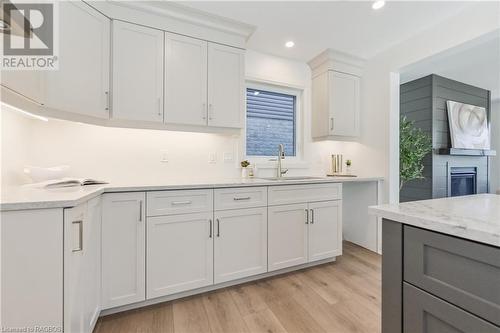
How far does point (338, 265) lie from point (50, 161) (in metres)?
2.93

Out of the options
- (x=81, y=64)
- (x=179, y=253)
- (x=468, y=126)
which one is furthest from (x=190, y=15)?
(x=468, y=126)

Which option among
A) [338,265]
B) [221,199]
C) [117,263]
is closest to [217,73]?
[221,199]

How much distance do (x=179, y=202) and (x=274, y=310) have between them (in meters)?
1.10

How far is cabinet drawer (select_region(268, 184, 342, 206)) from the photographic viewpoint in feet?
6.98

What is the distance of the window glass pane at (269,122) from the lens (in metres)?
2.89

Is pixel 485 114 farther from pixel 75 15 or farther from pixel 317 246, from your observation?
pixel 75 15

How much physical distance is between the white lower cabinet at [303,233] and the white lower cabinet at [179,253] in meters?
0.62

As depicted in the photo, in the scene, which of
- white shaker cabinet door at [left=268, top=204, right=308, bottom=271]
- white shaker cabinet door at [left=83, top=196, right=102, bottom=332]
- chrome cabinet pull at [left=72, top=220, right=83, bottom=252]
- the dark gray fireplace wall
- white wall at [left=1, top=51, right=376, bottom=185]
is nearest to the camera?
chrome cabinet pull at [left=72, top=220, right=83, bottom=252]

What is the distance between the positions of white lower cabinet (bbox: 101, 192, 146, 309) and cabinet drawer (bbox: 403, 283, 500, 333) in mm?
1584

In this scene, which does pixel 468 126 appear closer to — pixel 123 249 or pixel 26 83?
pixel 123 249

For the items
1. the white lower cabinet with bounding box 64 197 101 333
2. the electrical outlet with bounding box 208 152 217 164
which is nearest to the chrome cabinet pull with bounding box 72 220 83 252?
the white lower cabinet with bounding box 64 197 101 333

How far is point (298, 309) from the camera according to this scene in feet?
5.64

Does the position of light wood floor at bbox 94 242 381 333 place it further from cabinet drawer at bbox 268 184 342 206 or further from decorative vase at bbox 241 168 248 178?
decorative vase at bbox 241 168 248 178

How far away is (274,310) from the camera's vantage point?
5.58 feet
